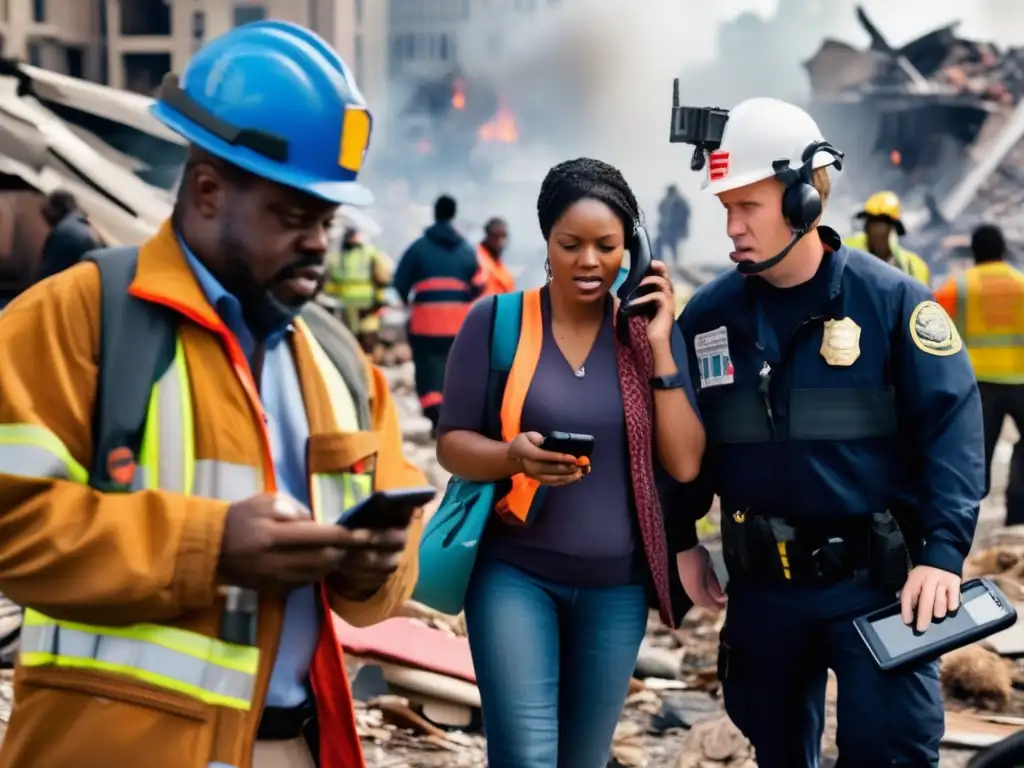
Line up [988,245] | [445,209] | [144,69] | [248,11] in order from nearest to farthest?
[988,245] → [445,209] → [144,69] → [248,11]

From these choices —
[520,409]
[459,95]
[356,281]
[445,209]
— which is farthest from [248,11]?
[520,409]

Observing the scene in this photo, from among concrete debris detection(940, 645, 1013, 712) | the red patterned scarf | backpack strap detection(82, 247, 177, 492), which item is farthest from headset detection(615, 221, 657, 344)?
concrete debris detection(940, 645, 1013, 712)

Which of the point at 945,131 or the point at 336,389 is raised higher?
the point at 945,131

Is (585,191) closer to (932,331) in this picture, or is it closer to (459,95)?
(932,331)

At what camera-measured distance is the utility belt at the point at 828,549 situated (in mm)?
3775

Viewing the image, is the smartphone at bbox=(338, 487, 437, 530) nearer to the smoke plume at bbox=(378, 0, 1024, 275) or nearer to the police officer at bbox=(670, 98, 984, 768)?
the police officer at bbox=(670, 98, 984, 768)

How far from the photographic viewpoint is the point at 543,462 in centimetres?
355

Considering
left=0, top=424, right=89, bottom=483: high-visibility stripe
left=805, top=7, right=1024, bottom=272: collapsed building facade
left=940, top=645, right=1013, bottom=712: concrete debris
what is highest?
left=805, top=7, right=1024, bottom=272: collapsed building facade

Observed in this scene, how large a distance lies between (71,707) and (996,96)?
40531mm

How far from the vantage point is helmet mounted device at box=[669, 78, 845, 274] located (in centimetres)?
382

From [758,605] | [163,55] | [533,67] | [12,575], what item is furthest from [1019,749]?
[533,67]

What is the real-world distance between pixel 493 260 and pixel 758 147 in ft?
31.2

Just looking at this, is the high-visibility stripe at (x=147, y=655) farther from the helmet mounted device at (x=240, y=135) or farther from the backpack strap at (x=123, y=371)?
the helmet mounted device at (x=240, y=135)

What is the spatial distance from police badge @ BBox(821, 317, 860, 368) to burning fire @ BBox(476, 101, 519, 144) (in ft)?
130
